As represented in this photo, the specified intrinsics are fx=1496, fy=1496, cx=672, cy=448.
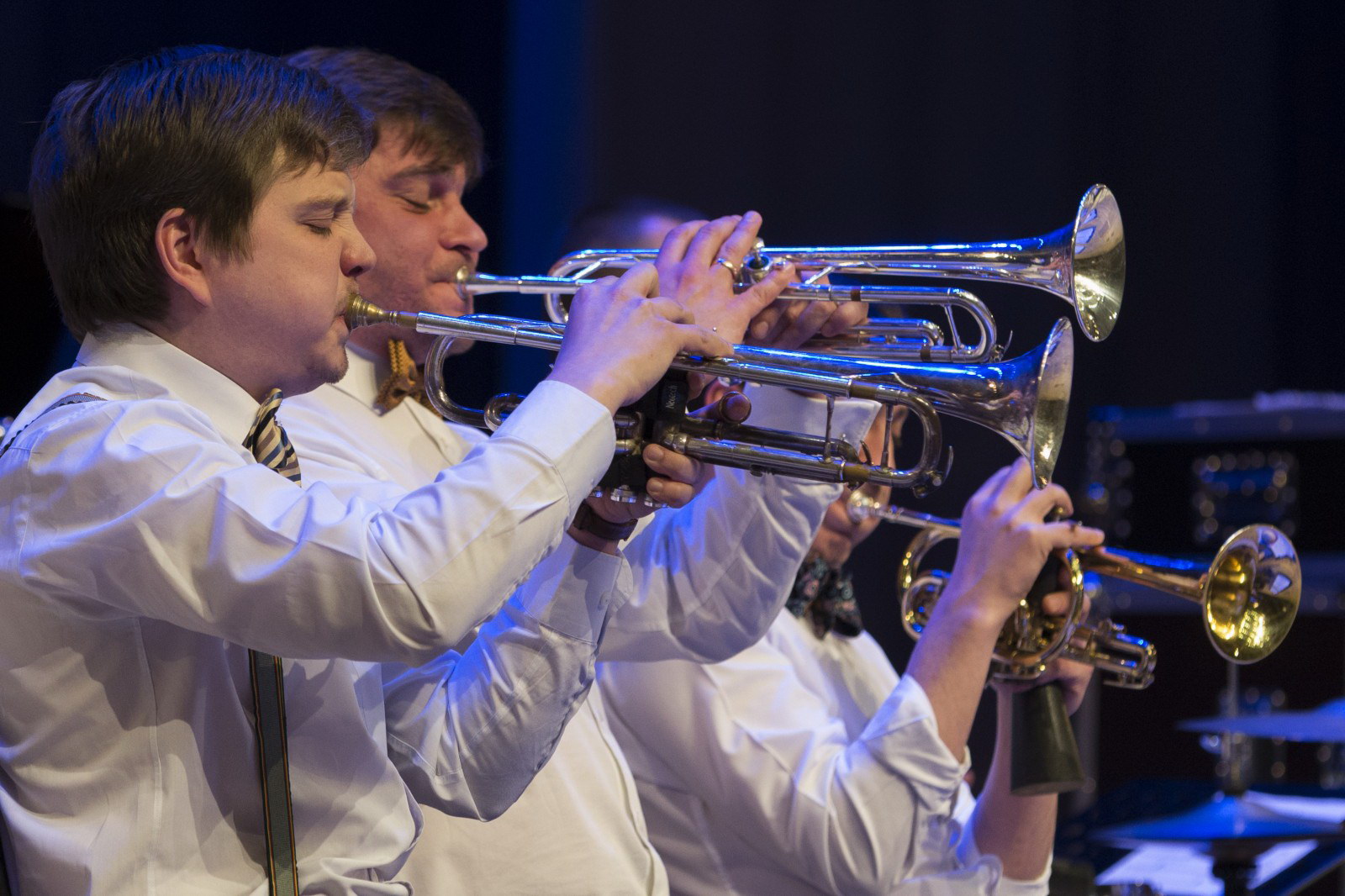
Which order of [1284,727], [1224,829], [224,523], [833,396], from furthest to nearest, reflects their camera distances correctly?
[1284,727]
[1224,829]
[833,396]
[224,523]

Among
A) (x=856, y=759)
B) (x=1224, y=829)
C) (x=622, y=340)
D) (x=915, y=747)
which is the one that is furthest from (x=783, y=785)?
(x=622, y=340)

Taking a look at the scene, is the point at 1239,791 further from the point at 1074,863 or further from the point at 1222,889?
the point at 1074,863

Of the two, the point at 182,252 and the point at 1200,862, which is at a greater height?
the point at 182,252

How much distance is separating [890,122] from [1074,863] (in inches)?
143

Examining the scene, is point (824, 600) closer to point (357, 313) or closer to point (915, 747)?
point (915, 747)

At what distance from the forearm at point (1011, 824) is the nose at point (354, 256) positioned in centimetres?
145

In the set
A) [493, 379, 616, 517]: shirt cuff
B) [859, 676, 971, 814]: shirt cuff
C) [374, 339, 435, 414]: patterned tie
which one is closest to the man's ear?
[493, 379, 616, 517]: shirt cuff

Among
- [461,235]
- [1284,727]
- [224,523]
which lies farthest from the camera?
[1284,727]

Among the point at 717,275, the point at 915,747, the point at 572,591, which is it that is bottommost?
the point at 915,747

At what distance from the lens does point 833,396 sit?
1.93 m

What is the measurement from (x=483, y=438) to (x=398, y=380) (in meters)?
0.19

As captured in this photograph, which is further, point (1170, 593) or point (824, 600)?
point (824, 600)

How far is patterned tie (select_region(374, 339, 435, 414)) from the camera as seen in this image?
7.34 feet

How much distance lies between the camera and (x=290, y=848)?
1.52 meters
